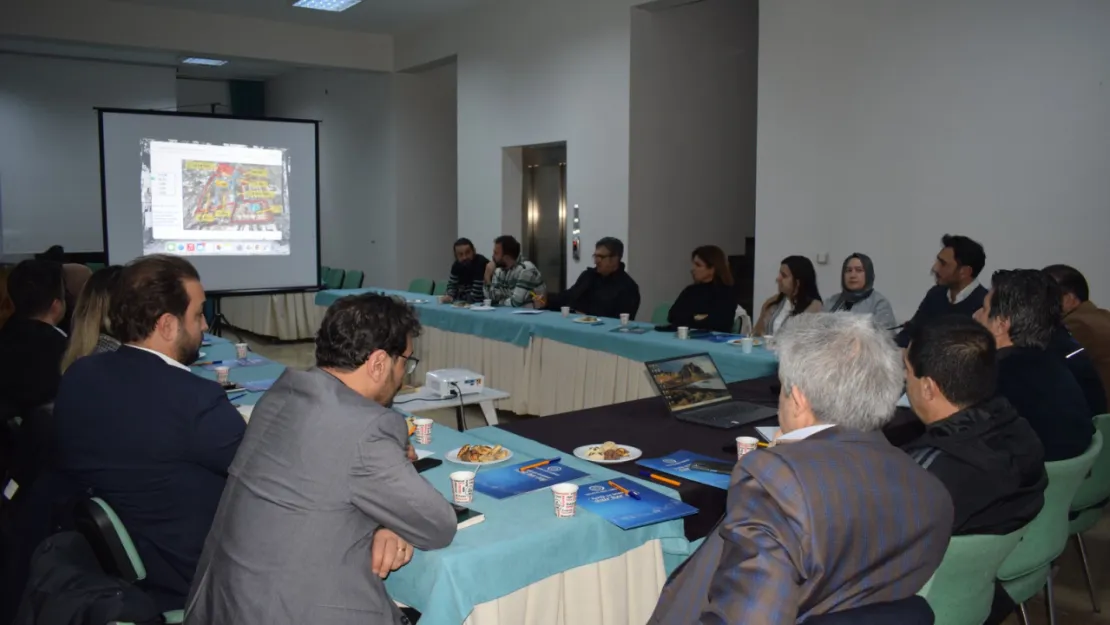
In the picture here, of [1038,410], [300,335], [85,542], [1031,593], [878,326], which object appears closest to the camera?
[878,326]

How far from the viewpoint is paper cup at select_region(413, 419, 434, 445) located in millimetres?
2436

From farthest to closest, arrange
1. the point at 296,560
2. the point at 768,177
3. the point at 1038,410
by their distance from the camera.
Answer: the point at 768,177 < the point at 1038,410 < the point at 296,560

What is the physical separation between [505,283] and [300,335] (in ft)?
12.9

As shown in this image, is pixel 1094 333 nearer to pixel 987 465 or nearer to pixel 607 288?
pixel 987 465

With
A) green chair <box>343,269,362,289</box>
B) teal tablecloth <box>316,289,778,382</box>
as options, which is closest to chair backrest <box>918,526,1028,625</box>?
teal tablecloth <box>316,289,778,382</box>

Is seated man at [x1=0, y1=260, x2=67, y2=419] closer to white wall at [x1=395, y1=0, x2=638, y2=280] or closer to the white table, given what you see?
the white table

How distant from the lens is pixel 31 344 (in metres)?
2.97

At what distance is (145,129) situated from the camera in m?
6.53

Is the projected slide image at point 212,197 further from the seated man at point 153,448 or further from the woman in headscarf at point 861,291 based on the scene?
the seated man at point 153,448

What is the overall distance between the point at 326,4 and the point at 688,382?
6.80 metres

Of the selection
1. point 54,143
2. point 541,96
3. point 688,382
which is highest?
point 541,96

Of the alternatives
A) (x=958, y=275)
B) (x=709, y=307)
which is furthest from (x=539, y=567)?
(x=709, y=307)

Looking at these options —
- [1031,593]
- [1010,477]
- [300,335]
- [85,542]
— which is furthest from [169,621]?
[300,335]

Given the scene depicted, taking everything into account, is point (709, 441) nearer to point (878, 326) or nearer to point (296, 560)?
point (878, 326)
